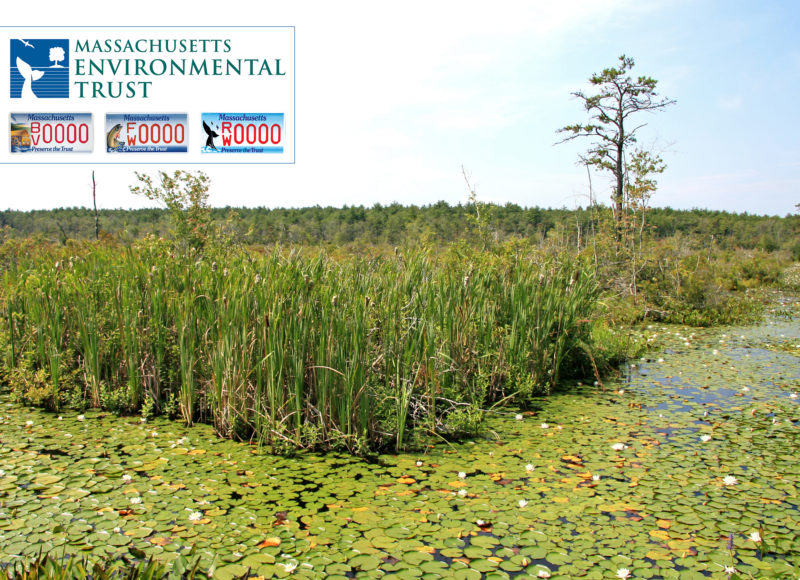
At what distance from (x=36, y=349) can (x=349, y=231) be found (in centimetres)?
2721

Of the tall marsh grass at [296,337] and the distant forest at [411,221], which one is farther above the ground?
the distant forest at [411,221]

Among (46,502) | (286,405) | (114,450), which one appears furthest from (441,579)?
(114,450)

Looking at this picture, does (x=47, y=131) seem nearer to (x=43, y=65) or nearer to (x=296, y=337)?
(x=43, y=65)

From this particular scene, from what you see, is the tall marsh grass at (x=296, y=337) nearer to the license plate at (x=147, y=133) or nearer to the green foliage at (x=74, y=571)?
the green foliage at (x=74, y=571)

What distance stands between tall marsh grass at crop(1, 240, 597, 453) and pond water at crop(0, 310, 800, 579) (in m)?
0.27

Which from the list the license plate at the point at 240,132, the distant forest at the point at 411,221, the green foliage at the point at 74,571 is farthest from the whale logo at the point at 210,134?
the distant forest at the point at 411,221

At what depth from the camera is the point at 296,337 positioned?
3748 mm

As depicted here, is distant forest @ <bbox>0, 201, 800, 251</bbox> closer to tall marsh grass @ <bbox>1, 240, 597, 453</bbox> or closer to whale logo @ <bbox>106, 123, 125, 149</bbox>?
whale logo @ <bbox>106, 123, 125, 149</bbox>

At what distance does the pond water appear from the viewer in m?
2.60

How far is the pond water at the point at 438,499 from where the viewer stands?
2.60 metres

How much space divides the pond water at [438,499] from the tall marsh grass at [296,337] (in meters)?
0.27

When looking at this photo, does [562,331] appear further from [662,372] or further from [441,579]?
[441,579]

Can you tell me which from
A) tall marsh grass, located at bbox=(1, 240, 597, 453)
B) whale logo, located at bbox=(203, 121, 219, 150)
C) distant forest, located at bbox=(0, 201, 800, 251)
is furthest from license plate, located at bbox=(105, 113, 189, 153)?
distant forest, located at bbox=(0, 201, 800, 251)

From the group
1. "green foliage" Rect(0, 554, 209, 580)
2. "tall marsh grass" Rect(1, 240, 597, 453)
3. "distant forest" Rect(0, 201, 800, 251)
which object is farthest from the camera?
"distant forest" Rect(0, 201, 800, 251)
